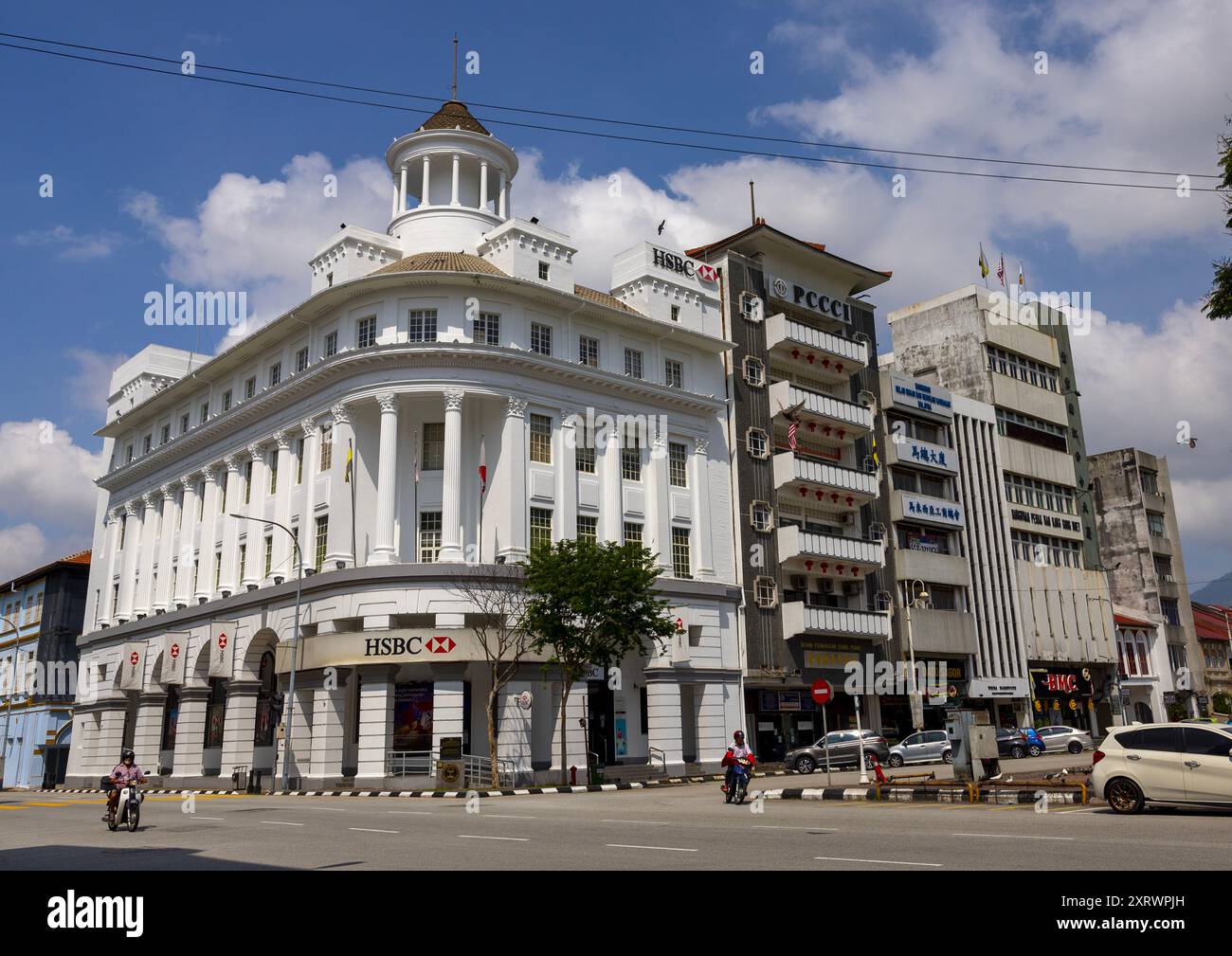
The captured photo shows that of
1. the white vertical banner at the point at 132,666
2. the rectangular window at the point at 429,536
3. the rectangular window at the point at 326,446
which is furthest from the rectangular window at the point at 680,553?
the white vertical banner at the point at 132,666

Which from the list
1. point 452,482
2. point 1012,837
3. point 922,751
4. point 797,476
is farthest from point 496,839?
point 797,476

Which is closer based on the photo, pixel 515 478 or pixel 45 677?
pixel 515 478

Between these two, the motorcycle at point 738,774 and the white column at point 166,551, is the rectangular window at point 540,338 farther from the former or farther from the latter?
the white column at point 166,551

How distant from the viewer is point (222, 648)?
4312cm

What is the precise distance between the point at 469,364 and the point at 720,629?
51.2 ft

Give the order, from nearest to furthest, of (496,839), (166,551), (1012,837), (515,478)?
1. (1012,837)
2. (496,839)
3. (515,478)
4. (166,551)

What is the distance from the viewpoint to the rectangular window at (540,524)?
129ft

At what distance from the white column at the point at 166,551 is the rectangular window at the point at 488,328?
2255cm

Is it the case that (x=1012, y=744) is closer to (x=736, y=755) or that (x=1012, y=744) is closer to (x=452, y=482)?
(x=736, y=755)

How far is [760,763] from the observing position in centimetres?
4391

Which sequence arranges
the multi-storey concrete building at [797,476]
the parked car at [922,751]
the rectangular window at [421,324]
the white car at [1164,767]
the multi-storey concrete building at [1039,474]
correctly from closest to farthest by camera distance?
the white car at [1164,767]
the rectangular window at [421,324]
the parked car at [922,751]
the multi-storey concrete building at [797,476]
the multi-storey concrete building at [1039,474]

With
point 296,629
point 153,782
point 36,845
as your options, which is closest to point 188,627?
point 153,782

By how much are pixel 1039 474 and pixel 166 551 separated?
173 ft

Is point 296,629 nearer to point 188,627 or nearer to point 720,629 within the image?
point 188,627
